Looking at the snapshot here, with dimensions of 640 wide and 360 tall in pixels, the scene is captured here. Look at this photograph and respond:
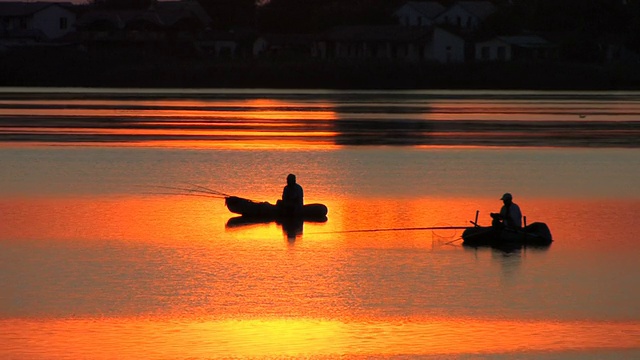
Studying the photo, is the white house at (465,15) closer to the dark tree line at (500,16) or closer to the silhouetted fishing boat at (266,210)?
the dark tree line at (500,16)

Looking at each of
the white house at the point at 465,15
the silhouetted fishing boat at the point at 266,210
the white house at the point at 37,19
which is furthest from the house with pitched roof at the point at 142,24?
the silhouetted fishing boat at the point at 266,210

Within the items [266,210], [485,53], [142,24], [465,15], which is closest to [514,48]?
[485,53]

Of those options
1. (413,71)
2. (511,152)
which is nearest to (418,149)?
(511,152)

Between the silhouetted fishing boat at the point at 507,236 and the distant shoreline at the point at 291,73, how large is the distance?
8338 centimetres

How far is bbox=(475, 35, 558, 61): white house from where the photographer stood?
12081 centimetres

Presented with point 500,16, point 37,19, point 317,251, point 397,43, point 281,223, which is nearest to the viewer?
point 317,251

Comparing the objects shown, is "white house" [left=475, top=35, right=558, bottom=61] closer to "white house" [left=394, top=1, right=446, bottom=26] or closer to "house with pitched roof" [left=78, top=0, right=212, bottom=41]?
"white house" [left=394, top=1, right=446, bottom=26]

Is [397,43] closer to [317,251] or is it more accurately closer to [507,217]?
[507,217]

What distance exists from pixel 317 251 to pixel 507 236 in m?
3.75

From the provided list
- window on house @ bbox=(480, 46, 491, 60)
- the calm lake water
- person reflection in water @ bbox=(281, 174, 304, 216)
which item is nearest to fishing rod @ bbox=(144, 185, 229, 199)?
the calm lake water

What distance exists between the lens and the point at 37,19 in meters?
145

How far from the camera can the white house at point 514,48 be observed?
4756 inches

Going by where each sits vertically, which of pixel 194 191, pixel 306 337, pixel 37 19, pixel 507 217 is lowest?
pixel 306 337

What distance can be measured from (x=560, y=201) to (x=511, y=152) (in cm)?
1543
